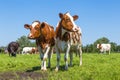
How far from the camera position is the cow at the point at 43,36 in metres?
18.0

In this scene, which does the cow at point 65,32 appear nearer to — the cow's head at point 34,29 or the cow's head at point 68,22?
the cow's head at point 68,22

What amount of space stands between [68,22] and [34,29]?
1.74 m

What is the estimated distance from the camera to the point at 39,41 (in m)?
18.4

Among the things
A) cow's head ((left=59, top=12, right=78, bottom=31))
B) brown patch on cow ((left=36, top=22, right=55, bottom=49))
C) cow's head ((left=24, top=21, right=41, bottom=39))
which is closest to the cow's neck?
cow's head ((left=59, top=12, right=78, bottom=31))

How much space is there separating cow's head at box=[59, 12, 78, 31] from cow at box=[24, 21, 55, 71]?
3.65 feet

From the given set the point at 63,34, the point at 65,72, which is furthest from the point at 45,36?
the point at 65,72

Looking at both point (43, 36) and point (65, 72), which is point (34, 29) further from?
point (65, 72)

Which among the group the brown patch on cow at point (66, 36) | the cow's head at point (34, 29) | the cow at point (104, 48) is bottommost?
the brown patch on cow at point (66, 36)

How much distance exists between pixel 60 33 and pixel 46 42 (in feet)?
3.16

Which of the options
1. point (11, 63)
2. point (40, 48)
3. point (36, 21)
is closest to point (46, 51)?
point (40, 48)

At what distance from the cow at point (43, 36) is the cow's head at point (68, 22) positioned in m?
1.11

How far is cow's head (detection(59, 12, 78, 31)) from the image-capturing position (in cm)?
1705

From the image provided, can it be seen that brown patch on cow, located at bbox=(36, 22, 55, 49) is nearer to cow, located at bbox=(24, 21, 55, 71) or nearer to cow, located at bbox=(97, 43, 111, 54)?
cow, located at bbox=(24, 21, 55, 71)

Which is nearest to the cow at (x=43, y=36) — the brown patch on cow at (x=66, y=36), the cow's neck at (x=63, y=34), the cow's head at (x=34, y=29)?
the cow's head at (x=34, y=29)
